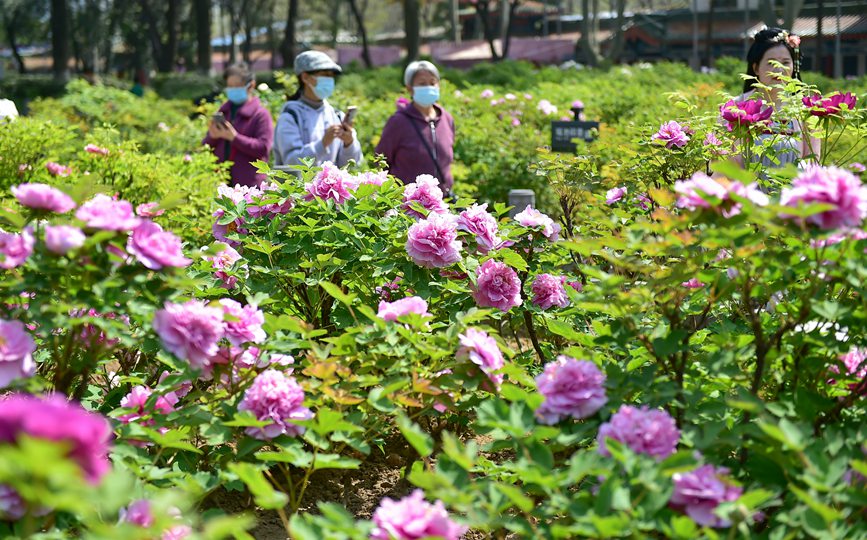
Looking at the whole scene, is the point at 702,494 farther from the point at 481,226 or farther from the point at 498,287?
the point at 481,226

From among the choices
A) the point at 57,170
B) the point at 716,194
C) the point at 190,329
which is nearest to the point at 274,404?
the point at 190,329

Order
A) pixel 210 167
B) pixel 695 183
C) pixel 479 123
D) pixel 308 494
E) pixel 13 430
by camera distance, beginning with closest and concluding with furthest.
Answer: pixel 13 430 → pixel 695 183 → pixel 308 494 → pixel 210 167 → pixel 479 123

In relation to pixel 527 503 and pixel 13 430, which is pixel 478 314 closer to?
pixel 527 503

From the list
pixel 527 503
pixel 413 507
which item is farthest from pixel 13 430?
pixel 527 503

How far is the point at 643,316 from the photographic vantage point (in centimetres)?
325

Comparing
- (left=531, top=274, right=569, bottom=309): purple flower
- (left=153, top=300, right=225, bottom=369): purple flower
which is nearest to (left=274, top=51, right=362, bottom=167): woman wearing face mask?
(left=531, top=274, right=569, bottom=309): purple flower

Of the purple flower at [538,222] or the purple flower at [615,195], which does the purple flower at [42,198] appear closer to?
the purple flower at [538,222]

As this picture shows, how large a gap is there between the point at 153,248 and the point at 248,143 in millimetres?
4509

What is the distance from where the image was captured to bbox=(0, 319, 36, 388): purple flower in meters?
2.08

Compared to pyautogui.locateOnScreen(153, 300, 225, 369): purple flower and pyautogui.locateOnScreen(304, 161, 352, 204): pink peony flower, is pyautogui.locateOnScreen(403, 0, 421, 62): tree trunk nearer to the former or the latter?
pyautogui.locateOnScreen(304, 161, 352, 204): pink peony flower

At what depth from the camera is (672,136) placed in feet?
13.8

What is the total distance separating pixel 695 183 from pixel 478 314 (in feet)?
2.46

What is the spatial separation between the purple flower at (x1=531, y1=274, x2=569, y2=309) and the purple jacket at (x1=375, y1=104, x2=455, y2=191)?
2.62m

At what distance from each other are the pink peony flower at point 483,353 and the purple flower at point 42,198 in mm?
980
